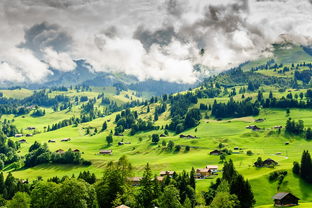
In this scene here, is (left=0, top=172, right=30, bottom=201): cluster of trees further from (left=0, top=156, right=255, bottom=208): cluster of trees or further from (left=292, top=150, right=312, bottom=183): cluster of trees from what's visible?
(left=292, top=150, right=312, bottom=183): cluster of trees

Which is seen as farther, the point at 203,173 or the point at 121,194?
the point at 203,173

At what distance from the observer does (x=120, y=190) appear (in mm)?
105812

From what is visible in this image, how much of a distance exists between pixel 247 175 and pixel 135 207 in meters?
81.9

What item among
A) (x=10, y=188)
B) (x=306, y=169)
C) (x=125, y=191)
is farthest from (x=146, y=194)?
(x=10, y=188)

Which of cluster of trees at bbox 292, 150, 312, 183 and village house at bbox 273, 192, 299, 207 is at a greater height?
cluster of trees at bbox 292, 150, 312, 183

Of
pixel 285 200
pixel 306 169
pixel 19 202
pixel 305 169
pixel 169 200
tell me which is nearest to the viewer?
pixel 169 200

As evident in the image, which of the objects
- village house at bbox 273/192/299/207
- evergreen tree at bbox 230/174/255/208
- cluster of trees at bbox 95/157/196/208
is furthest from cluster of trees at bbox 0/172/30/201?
village house at bbox 273/192/299/207

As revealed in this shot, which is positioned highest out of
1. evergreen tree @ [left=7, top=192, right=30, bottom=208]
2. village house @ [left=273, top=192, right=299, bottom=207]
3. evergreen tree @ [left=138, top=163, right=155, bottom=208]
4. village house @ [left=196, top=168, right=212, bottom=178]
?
evergreen tree @ [left=138, top=163, right=155, bottom=208]

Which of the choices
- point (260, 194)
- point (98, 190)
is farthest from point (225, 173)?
point (98, 190)

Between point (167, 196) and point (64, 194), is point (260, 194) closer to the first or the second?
point (167, 196)

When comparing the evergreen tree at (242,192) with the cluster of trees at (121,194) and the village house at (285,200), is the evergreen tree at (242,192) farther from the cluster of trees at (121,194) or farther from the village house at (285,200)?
the village house at (285,200)

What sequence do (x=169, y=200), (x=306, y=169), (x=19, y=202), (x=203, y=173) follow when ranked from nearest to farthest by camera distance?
(x=169, y=200) → (x=19, y=202) → (x=306, y=169) → (x=203, y=173)

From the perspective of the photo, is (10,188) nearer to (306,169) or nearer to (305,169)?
(305,169)

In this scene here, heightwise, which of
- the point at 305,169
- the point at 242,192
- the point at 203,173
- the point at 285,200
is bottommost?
the point at 203,173
